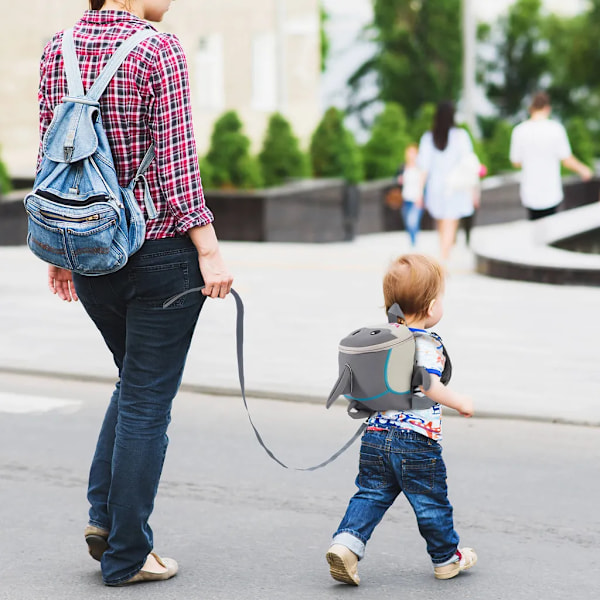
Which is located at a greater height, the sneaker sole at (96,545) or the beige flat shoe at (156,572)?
the sneaker sole at (96,545)

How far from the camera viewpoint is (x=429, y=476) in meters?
4.21

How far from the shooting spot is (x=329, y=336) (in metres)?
9.62

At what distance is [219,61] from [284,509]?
67.6 ft

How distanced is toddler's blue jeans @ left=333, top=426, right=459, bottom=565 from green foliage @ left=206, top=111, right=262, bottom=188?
637 inches

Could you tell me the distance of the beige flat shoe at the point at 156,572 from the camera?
4309 mm

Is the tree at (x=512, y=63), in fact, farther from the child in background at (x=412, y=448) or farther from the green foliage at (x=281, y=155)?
the child in background at (x=412, y=448)

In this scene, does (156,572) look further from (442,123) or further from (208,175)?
(208,175)

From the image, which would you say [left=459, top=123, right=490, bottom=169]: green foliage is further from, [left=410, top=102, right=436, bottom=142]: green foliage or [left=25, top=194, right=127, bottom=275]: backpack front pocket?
[left=25, top=194, right=127, bottom=275]: backpack front pocket

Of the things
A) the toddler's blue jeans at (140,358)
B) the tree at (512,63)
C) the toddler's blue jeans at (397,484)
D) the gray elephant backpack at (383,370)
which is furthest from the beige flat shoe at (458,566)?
the tree at (512,63)

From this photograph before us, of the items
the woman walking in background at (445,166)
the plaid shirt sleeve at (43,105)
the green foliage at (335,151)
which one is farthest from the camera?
the green foliage at (335,151)

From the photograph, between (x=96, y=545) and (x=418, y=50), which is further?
(x=418, y=50)

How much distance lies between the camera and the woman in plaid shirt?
12.6 feet

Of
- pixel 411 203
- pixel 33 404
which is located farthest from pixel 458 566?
pixel 411 203

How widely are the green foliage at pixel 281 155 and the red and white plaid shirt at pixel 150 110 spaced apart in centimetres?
1803
